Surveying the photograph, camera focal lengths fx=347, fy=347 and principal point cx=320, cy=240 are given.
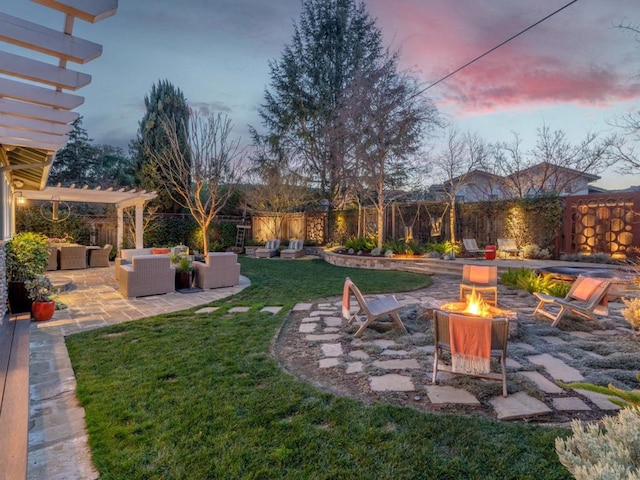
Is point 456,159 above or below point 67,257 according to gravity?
above

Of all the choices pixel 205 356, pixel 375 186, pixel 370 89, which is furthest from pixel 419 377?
pixel 370 89

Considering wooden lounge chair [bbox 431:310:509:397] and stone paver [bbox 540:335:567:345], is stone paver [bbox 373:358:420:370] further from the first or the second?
stone paver [bbox 540:335:567:345]

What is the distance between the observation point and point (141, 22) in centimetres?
822

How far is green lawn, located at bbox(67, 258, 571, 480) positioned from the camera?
1938 millimetres

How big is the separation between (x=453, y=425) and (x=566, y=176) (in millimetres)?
17342

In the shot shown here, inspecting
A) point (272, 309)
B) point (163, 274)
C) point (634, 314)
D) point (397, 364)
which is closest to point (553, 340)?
point (634, 314)

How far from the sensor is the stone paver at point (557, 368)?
3150 mm

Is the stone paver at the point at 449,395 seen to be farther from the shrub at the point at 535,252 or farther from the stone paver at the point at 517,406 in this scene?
the shrub at the point at 535,252

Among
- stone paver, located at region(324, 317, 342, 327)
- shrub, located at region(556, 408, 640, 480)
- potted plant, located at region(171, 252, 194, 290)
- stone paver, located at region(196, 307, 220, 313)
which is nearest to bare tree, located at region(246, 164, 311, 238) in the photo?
potted plant, located at region(171, 252, 194, 290)

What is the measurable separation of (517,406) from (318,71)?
18.3 meters

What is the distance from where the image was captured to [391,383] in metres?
3.08

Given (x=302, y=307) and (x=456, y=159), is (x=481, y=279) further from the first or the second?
(x=456, y=159)

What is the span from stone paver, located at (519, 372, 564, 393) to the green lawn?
0.72 metres

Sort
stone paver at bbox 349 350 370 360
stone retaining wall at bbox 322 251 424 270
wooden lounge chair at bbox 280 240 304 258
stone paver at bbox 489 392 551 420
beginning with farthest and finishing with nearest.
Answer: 1. wooden lounge chair at bbox 280 240 304 258
2. stone retaining wall at bbox 322 251 424 270
3. stone paver at bbox 349 350 370 360
4. stone paver at bbox 489 392 551 420
